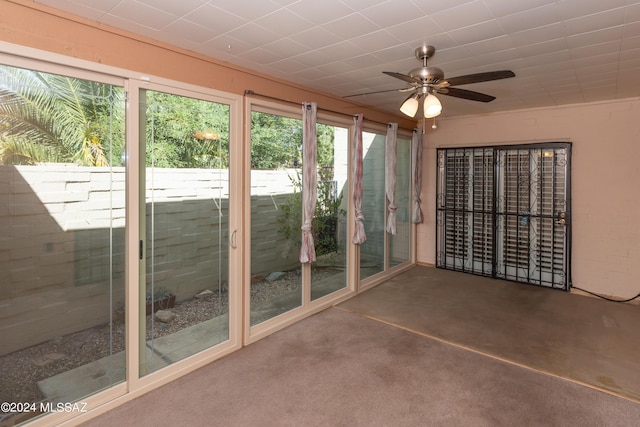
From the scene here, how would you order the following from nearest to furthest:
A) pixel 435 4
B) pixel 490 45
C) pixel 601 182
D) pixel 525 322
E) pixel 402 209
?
1. pixel 435 4
2. pixel 490 45
3. pixel 525 322
4. pixel 601 182
5. pixel 402 209

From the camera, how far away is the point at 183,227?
2.79m

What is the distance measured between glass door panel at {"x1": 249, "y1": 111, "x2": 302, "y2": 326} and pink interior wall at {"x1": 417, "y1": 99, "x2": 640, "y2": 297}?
3441 millimetres

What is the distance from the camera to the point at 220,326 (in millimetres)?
3092

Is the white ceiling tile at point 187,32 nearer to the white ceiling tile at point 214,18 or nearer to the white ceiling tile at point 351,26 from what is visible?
the white ceiling tile at point 214,18

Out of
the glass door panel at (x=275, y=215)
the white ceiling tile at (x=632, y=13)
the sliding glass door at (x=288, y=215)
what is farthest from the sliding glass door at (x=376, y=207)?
the white ceiling tile at (x=632, y=13)

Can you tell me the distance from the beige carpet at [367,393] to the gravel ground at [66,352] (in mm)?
390

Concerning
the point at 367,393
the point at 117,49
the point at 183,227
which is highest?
the point at 117,49

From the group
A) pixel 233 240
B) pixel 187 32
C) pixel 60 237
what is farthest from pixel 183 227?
pixel 187 32

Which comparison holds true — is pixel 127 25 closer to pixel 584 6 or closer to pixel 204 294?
pixel 204 294

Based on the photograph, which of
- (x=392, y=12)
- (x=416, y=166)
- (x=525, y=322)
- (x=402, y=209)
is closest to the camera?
(x=392, y=12)

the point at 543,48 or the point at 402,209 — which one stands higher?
the point at 543,48

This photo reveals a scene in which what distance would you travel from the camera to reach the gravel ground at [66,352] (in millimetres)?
2078

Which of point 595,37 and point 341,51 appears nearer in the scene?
point 595,37

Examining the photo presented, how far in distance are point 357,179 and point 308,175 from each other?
906mm
